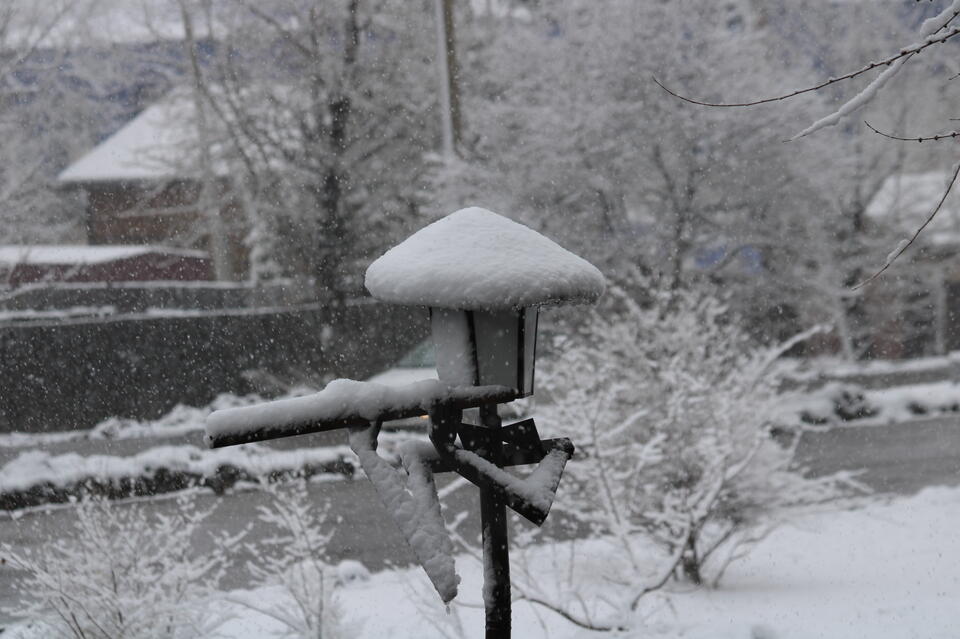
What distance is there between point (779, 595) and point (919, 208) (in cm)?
1511

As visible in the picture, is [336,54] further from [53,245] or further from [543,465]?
[543,465]

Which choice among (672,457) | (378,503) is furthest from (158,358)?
(672,457)

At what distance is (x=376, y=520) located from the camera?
9.75 m

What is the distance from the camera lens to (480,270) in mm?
2215

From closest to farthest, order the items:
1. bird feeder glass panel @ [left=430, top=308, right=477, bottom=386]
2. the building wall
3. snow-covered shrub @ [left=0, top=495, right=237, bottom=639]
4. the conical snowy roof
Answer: the conical snowy roof → bird feeder glass panel @ [left=430, top=308, right=477, bottom=386] → snow-covered shrub @ [left=0, top=495, right=237, bottom=639] → the building wall

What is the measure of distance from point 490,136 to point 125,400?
8887mm

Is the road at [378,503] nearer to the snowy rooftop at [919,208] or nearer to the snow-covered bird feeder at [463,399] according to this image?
the snow-covered bird feeder at [463,399]

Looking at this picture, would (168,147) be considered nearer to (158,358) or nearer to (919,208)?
(158,358)

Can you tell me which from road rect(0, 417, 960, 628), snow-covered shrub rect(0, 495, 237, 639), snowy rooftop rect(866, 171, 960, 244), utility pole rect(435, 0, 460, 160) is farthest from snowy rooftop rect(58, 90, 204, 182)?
snowy rooftop rect(866, 171, 960, 244)

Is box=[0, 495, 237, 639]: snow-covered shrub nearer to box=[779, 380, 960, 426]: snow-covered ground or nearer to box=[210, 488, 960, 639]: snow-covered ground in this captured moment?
box=[210, 488, 960, 639]: snow-covered ground

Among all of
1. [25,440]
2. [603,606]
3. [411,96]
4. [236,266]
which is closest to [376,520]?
[603,606]

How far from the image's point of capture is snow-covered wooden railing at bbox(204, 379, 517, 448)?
1996 mm

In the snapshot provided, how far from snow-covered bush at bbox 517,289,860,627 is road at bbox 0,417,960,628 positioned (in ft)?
4.38

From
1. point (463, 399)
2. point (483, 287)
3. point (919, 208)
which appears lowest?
point (463, 399)
